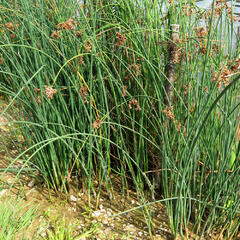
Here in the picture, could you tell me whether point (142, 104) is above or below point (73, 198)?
Result: above

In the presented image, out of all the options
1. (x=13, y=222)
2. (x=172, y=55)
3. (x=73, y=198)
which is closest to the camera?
(x=13, y=222)

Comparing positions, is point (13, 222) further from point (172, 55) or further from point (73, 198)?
point (172, 55)

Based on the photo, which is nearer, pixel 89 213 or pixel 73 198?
pixel 89 213

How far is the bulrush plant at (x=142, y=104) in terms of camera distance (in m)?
1.45

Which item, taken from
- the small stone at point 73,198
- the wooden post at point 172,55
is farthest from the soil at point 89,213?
the wooden post at point 172,55

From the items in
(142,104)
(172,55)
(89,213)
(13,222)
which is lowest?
(89,213)

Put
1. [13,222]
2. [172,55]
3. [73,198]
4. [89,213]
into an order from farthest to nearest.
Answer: [73,198]
[89,213]
[172,55]
[13,222]

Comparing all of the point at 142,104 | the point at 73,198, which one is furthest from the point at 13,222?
the point at 142,104

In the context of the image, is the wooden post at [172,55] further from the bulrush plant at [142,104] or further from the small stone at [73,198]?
the small stone at [73,198]

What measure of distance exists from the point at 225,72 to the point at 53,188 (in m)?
1.32

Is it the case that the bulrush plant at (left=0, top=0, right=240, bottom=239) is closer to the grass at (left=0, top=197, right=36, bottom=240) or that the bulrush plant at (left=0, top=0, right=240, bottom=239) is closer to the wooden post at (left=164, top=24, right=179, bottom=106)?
the wooden post at (left=164, top=24, right=179, bottom=106)

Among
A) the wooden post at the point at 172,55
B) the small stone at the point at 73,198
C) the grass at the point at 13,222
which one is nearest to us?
the grass at the point at 13,222

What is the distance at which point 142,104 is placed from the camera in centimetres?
167

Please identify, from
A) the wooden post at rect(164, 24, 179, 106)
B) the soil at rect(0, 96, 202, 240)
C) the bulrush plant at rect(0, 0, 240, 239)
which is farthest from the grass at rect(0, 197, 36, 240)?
the wooden post at rect(164, 24, 179, 106)
